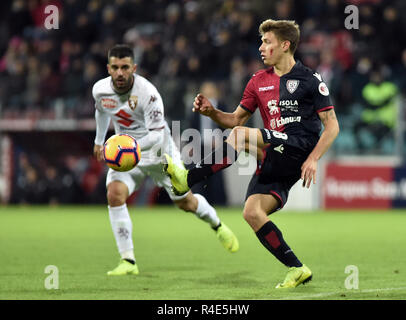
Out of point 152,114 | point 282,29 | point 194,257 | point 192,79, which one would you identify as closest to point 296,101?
point 282,29

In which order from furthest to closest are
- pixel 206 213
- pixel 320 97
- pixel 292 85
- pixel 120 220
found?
pixel 206 213 < pixel 120 220 < pixel 292 85 < pixel 320 97

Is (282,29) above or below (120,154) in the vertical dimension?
above

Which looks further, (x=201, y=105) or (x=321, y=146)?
(x=201, y=105)

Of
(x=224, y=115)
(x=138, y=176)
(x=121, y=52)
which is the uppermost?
(x=121, y=52)

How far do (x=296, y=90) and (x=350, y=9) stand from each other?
11.0m

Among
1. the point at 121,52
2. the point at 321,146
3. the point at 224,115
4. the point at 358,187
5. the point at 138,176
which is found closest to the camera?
the point at 321,146

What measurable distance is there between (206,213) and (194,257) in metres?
Answer: 0.57

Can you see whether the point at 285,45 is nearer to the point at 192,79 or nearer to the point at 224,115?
the point at 224,115

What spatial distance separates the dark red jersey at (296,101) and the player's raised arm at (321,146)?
78mm

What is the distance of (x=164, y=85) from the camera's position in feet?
56.3

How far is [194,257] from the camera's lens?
9.12 metres

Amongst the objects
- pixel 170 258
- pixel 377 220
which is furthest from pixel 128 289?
pixel 377 220

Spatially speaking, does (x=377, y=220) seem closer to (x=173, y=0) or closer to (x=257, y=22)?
(x=257, y=22)

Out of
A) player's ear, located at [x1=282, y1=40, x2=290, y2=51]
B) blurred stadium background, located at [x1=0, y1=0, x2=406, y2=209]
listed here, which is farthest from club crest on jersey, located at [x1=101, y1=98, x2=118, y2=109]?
blurred stadium background, located at [x1=0, y1=0, x2=406, y2=209]
